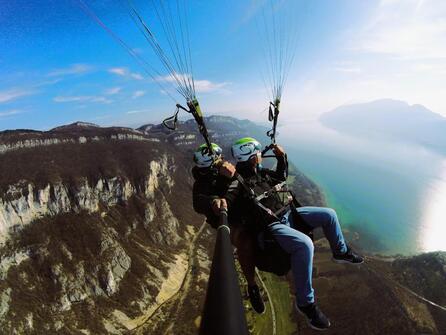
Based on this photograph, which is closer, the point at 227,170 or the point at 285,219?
the point at 227,170

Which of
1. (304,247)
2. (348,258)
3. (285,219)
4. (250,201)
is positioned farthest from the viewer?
(348,258)

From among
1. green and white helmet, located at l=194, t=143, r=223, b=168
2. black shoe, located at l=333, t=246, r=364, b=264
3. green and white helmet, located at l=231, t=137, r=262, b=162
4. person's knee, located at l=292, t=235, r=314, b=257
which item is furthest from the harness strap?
black shoe, located at l=333, t=246, r=364, b=264

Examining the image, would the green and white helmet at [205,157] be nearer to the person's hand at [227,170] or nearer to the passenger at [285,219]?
the passenger at [285,219]

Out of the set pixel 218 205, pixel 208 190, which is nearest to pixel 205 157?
pixel 208 190

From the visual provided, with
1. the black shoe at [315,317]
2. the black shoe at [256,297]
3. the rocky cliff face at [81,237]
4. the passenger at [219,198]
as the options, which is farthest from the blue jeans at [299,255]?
the rocky cliff face at [81,237]

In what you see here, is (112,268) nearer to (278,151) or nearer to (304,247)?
(278,151)

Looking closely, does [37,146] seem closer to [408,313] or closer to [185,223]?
[185,223]

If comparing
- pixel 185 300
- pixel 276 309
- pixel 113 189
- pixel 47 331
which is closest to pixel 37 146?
pixel 113 189

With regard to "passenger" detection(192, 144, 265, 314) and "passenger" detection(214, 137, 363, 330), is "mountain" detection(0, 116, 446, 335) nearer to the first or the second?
"passenger" detection(192, 144, 265, 314)

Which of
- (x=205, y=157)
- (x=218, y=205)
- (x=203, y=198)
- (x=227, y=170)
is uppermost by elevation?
(x=205, y=157)
